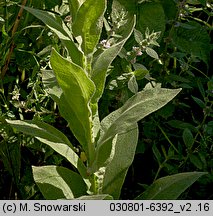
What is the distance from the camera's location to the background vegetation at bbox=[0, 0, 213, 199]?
1.62 meters

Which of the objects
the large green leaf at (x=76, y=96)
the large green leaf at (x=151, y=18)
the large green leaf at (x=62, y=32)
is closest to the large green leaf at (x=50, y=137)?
the large green leaf at (x=76, y=96)

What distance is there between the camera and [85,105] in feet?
4.13

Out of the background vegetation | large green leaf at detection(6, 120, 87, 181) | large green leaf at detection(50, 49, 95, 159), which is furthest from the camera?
the background vegetation

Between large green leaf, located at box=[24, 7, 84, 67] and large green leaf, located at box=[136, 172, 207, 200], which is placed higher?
Result: large green leaf, located at box=[24, 7, 84, 67]

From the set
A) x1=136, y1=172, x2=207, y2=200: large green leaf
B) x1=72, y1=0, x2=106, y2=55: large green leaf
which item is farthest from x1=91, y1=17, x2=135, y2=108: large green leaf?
x1=136, y1=172, x2=207, y2=200: large green leaf

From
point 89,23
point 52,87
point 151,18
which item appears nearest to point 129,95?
point 151,18

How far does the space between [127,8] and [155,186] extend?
1.89ft

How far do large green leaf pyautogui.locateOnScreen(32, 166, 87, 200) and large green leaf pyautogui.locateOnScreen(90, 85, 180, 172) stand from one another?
0.09 m

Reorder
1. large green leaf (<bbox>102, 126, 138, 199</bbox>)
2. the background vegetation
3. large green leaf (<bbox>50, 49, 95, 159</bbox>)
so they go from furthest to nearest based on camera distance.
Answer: the background vegetation
large green leaf (<bbox>102, 126, 138, 199</bbox>)
large green leaf (<bbox>50, 49, 95, 159</bbox>)

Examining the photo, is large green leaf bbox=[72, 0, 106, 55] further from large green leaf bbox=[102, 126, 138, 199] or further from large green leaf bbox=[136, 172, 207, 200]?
large green leaf bbox=[136, 172, 207, 200]

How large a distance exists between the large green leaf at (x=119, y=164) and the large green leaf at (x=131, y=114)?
10cm

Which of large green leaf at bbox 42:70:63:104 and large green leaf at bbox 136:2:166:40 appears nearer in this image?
large green leaf at bbox 42:70:63:104

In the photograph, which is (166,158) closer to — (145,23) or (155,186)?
(155,186)

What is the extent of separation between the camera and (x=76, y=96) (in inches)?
49.2
